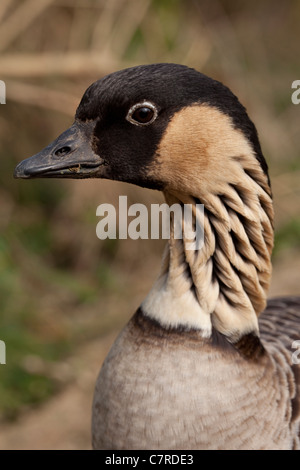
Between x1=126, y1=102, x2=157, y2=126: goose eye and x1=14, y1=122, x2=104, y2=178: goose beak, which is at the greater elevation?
x1=126, y1=102, x2=157, y2=126: goose eye

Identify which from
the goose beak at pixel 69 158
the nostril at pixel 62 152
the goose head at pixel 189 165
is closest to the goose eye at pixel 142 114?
the goose head at pixel 189 165

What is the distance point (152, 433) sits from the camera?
250 cm

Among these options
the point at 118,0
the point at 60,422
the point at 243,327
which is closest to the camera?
the point at 243,327

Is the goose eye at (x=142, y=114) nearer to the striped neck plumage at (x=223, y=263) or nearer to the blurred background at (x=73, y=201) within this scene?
the striped neck plumage at (x=223, y=263)

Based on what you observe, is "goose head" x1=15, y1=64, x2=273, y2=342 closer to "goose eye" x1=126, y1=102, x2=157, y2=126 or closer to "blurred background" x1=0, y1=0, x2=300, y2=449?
"goose eye" x1=126, y1=102, x2=157, y2=126

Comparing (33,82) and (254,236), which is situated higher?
(33,82)

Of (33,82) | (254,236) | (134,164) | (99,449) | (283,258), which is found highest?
(33,82)

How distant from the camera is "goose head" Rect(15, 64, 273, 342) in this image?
2.40 metres

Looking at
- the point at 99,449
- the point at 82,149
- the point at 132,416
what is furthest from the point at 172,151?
the point at 99,449

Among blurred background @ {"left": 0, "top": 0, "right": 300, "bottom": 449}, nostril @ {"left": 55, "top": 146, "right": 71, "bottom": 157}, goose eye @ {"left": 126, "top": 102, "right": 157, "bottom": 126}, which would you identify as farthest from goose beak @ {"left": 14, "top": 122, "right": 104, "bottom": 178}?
blurred background @ {"left": 0, "top": 0, "right": 300, "bottom": 449}

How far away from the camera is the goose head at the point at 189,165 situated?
240cm

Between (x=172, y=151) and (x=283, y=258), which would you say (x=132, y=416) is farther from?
(x=283, y=258)

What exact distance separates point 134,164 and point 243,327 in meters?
0.82

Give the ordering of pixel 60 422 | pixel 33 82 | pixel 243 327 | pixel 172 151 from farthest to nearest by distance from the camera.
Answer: pixel 33 82 → pixel 60 422 → pixel 243 327 → pixel 172 151
